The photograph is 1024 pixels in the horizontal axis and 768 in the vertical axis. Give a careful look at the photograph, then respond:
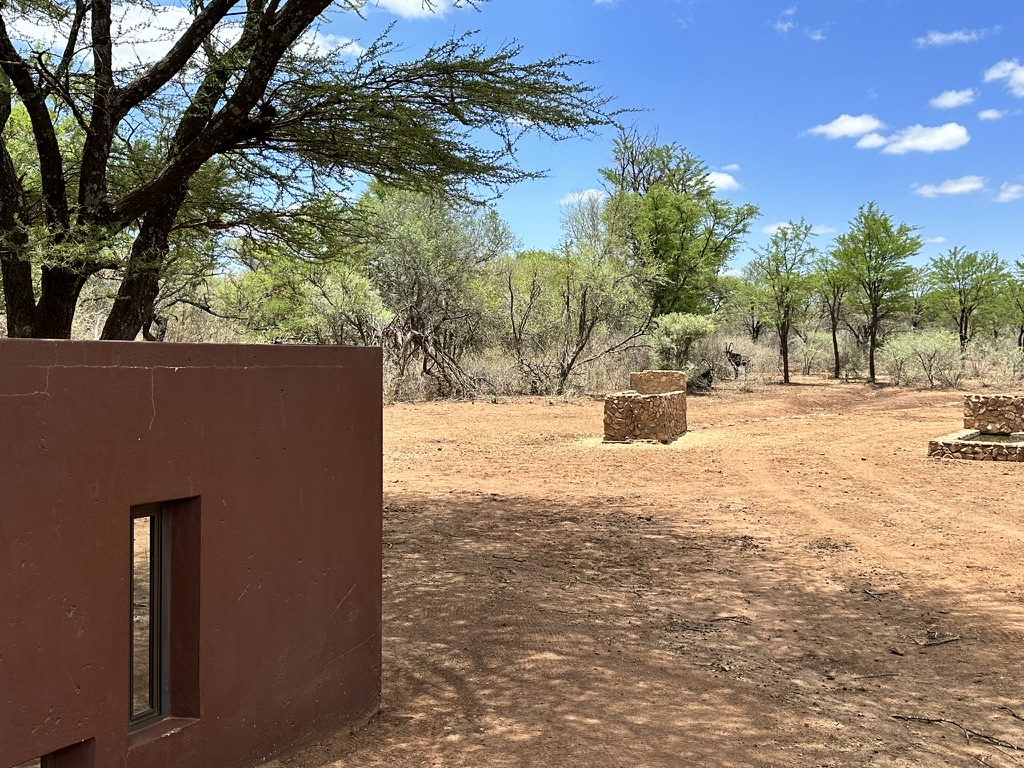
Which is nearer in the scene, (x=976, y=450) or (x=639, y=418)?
(x=976, y=450)

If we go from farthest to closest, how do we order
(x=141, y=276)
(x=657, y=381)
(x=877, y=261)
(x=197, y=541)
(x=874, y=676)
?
1. (x=877, y=261)
2. (x=657, y=381)
3. (x=141, y=276)
4. (x=874, y=676)
5. (x=197, y=541)

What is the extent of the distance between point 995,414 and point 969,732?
12342 millimetres

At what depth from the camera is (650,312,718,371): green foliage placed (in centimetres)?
2831

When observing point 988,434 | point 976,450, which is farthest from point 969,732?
point 988,434

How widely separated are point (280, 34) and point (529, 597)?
5228 mm

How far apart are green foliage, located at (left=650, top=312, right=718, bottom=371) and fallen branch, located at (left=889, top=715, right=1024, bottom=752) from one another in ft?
79.8

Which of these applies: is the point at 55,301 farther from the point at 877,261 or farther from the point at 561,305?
the point at 877,261

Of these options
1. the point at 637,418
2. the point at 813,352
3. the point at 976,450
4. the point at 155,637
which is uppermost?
the point at 813,352

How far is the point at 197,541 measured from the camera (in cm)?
316

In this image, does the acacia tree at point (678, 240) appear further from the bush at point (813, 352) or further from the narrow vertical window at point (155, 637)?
the narrow vertical window at point (155, 637)

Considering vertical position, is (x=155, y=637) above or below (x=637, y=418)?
below

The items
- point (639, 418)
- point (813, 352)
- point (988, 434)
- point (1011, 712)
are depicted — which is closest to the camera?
point (1011, 712)

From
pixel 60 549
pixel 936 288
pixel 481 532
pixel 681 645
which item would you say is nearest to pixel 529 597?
pixel 681 645

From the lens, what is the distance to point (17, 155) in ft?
31.9
